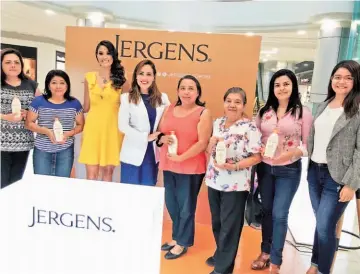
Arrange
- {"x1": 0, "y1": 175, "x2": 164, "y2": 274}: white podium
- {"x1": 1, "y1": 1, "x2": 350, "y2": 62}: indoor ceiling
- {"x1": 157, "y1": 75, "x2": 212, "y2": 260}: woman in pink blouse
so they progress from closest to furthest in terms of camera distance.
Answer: {"x1": 0, "y1": 175, "x2": 164, "y2": 274}: white podium < {"x1": 157, "y1": 75, "x2": 212, "y2": 260}: woman in pink blouse < {"x1": 1, "y1": 1, "x2": 350, "y2": 62}: indoor ceiling

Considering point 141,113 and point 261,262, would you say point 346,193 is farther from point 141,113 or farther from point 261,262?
point 141,113

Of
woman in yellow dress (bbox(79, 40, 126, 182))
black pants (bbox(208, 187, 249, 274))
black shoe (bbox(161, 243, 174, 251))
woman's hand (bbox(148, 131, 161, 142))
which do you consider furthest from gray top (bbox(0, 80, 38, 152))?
black pants (bbox(208, 187, 249, 274))

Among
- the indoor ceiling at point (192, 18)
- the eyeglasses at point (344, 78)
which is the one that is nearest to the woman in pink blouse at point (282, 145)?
the eyeglasses at point (344, 78)

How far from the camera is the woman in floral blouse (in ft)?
6.00

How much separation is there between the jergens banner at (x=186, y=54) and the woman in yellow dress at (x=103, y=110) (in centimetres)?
15

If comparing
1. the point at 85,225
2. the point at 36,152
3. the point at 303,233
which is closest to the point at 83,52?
the point at 36,152

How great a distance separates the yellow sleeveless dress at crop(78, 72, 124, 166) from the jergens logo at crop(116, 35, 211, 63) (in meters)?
0.30

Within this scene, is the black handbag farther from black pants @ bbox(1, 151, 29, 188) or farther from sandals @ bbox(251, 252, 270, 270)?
black pants @ bbox(1, 151, 29, 188)

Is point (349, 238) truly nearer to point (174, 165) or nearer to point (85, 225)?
point (174, 165)

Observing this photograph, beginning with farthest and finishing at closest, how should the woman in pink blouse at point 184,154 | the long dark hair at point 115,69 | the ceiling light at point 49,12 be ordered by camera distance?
the ceiling light at point 49,12 → the long dark hair at point 115,69 → the woman in pink blouse at point 184,154

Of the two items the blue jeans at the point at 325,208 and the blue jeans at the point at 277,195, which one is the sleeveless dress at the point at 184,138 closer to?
the blue jeans at the point at 277,195

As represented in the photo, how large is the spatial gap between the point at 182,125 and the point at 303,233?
1.51 m

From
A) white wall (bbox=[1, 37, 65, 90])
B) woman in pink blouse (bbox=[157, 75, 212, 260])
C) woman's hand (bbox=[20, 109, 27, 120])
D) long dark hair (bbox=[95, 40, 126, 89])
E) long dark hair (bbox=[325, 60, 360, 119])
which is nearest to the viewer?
long dark hair (bbox=[325, 60, 360, 119])

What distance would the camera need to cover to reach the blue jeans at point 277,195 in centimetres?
190
